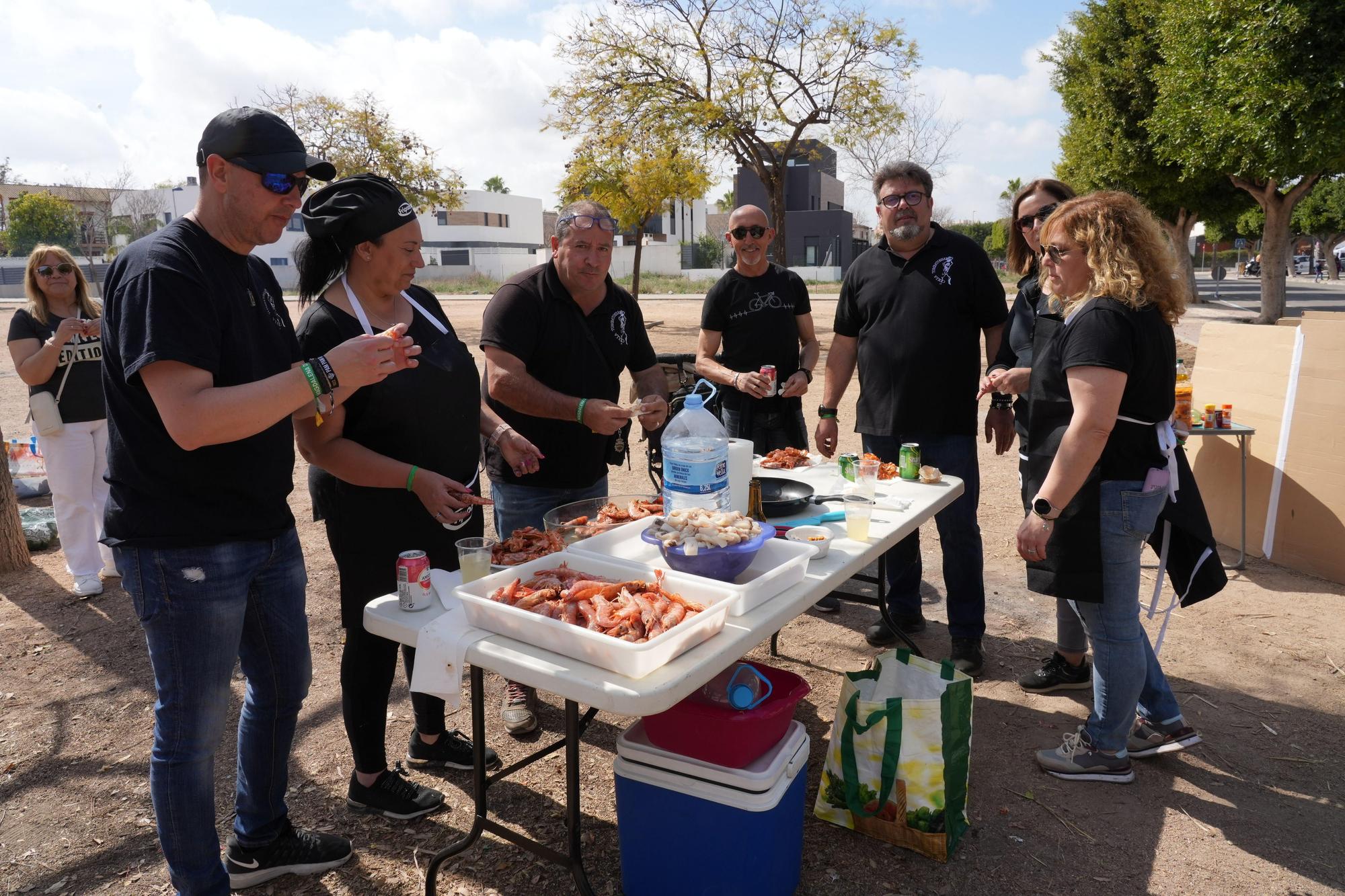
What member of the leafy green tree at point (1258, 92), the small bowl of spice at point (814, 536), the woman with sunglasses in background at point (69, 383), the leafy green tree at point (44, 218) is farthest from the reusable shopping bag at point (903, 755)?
the leafy green tree at point (44, 218)

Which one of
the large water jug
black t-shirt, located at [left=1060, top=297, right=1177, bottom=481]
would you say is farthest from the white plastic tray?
black t-shirt, located at [left=1060, top=297, right=1177, bottom=481]

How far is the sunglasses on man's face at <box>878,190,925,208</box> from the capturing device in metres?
3.97

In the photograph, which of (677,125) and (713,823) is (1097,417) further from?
(677,125)

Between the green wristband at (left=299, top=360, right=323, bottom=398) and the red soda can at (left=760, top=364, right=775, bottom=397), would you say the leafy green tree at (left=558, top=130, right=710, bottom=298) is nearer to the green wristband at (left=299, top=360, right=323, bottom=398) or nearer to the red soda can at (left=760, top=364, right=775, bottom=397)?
the red soda can at (left=760, top=364, right=775, bottom=397)

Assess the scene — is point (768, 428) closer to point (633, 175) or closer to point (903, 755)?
point (903, 755)

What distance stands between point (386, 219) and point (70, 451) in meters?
3.72

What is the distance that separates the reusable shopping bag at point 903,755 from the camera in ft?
8.61

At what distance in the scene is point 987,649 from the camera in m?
4.26

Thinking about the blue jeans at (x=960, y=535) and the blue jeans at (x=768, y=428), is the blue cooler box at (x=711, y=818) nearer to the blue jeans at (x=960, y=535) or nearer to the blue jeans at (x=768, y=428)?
the blue jeans at (x=960, y=535)

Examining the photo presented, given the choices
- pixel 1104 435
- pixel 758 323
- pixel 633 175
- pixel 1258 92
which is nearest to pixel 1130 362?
pixel 1104 435

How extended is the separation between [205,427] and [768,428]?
3.47 metres

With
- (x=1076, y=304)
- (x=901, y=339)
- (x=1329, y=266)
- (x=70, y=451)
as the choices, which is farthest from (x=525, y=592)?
(x=1329, y=266)

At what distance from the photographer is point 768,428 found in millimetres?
4957

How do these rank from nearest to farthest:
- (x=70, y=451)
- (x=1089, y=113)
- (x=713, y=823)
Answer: (x=713, y=823) → (x=70, y=451) → (x=1089, y=113)
